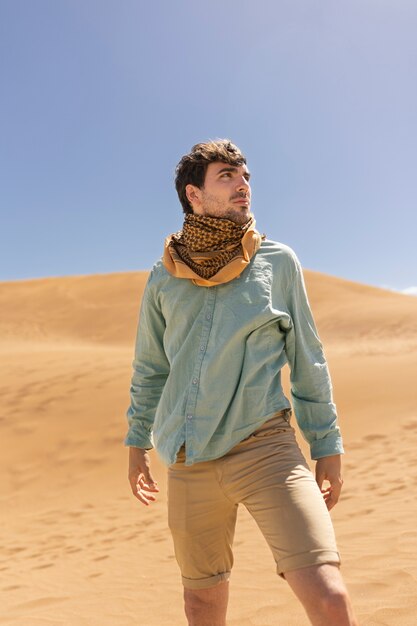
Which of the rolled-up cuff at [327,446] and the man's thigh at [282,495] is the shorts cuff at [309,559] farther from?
the rolled-up cuff at [327,446]

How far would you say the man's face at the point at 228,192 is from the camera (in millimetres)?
2297

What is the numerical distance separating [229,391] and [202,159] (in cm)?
92

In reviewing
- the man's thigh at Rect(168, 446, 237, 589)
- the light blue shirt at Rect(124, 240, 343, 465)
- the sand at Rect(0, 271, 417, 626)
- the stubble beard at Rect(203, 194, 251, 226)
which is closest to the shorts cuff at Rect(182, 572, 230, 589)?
the man's thigh at Rect(168, 446, 237, 589)

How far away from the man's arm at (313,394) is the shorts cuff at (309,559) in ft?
1.29

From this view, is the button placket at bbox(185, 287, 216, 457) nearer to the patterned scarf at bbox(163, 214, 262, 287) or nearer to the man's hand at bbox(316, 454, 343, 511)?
the patterned scarf at bbox(163, 214, 262, 287)

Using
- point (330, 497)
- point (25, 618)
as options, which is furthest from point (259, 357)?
point (25, 618)

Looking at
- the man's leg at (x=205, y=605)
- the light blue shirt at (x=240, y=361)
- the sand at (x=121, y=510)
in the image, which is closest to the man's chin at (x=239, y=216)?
the light blue shirt at (x=240, y=361)

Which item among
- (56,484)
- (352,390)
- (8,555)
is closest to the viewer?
(8,555)

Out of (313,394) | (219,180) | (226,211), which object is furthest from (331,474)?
(219,180)

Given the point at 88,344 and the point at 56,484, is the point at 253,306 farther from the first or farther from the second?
the point at 88,344

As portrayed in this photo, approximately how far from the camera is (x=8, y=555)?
6.38 m

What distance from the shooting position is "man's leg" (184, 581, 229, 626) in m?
2.09

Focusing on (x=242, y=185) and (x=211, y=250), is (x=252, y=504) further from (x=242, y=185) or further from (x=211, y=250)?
(x=242, y=185)

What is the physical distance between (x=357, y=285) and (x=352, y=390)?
891 inches
